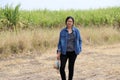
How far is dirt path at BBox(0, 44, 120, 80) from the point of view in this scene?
10.3m

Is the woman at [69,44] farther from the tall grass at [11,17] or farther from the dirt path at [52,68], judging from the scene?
the tall grass at [11,17]

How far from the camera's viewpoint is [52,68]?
11.5m

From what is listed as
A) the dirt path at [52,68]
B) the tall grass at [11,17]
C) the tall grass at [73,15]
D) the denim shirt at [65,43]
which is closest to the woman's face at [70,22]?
the denim shirt at [65,43]

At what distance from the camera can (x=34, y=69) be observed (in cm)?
1153

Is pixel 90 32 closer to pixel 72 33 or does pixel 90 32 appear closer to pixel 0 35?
pixel 0 35

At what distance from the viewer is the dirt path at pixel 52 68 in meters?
10.3

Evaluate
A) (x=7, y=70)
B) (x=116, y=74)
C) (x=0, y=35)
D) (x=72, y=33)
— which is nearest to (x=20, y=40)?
(x=0, y=35)

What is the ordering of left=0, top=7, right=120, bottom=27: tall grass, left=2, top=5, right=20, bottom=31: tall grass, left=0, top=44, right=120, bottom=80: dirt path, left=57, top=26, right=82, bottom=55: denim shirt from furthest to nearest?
left=0, top=7, right=120, bottom=27: tall grass, left=2, top=5, right=20, bottom=31: tall grass, left=0, top=44, right=120, bottom=80: dirt path, left=57, top=26, right=82, bottom=55: denim shirt

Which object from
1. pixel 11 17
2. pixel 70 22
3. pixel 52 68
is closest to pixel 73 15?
pixel 11 17

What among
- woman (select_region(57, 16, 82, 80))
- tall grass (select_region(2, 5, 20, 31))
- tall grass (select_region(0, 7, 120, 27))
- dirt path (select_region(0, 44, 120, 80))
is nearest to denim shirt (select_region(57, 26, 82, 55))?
woman (select_region(57, 16, 82, 80))

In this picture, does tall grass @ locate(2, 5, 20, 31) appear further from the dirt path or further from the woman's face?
the woman's face

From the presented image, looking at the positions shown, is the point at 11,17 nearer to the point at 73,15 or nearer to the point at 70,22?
→ the point at 73,15

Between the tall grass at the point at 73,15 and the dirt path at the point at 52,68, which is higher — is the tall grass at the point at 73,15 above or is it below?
above

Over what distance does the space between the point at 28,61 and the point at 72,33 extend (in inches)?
195
